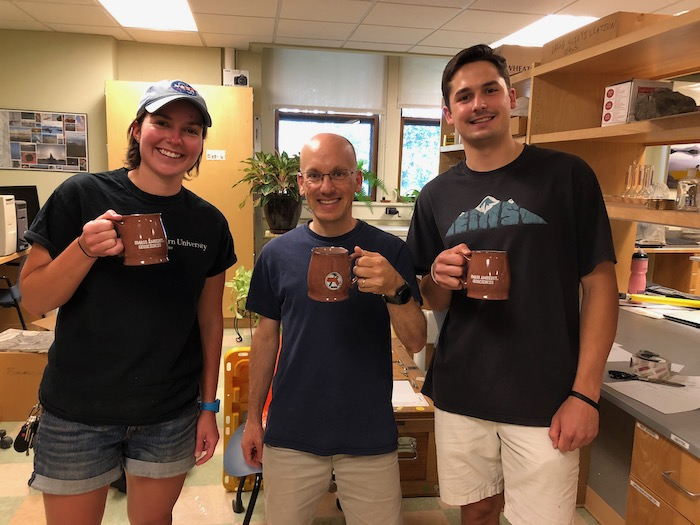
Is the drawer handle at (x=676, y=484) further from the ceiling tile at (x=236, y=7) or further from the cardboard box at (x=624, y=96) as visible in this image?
the ceiling tile at (x=236, y=7)

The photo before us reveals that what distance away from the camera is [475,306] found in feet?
4.33

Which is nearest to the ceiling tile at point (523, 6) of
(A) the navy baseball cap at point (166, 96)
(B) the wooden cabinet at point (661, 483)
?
(A) the navy baseball cap at point (166, 96)

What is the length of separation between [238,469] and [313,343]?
880mm

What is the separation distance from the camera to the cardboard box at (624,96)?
80.0 inches

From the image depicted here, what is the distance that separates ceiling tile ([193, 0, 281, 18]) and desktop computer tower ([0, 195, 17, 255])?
2107mm

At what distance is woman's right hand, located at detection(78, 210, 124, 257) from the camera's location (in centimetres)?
108

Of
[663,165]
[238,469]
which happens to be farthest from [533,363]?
[663,165]

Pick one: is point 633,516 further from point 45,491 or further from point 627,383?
point 45,491

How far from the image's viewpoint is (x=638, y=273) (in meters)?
2.93

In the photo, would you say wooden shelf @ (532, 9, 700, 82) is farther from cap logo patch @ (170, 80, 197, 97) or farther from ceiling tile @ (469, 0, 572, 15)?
ceiling tile @ (469, 0, 572, 15)

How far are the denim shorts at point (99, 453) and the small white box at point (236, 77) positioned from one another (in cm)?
437

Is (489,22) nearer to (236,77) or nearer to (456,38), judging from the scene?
(456,38)

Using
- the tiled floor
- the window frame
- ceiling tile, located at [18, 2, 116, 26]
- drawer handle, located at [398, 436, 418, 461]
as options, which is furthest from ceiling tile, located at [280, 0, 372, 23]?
the tiled floor

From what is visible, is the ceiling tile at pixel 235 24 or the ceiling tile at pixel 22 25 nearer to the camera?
the ceiling tile at pixel 235 24
